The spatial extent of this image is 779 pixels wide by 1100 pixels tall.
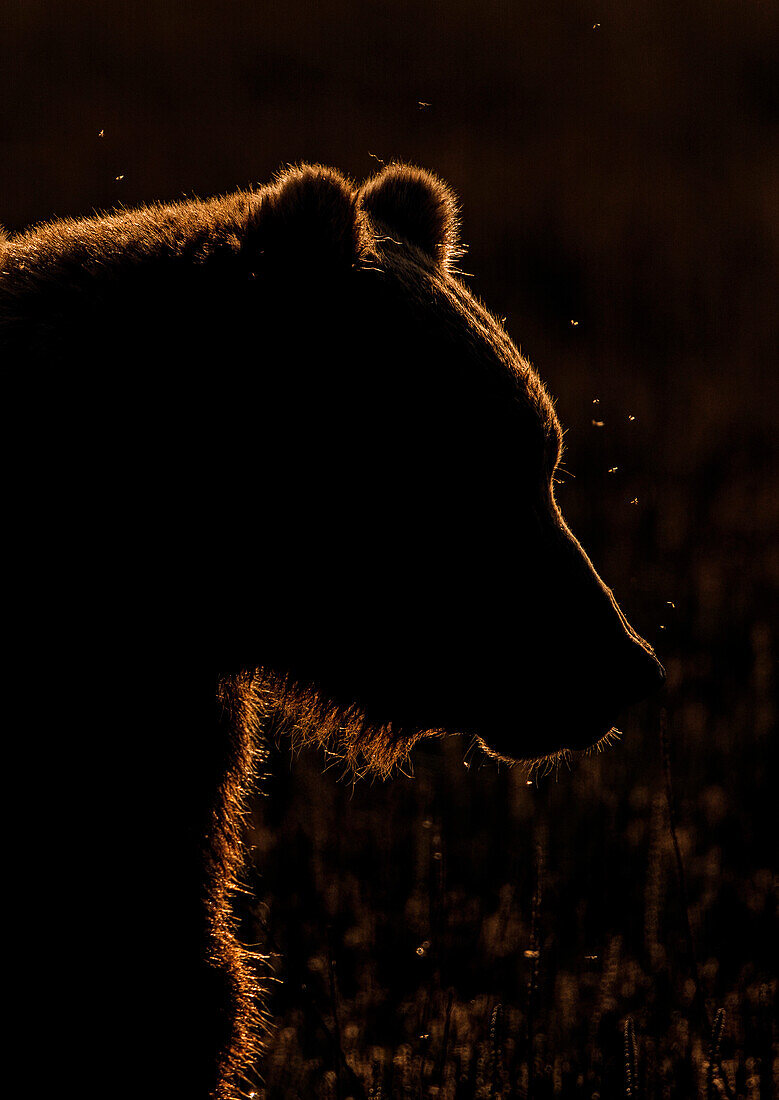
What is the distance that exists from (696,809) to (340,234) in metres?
3.26

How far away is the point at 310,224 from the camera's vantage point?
2375 millimetres

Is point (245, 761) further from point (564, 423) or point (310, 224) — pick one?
point (564, 423)

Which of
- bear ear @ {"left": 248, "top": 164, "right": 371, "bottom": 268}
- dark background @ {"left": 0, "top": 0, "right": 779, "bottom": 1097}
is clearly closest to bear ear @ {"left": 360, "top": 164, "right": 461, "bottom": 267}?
bear ear @ {"left": 248, "top": 164, "right": 371, "bottom": 268}

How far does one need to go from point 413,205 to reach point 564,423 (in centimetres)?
634

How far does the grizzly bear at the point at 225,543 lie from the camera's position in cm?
222

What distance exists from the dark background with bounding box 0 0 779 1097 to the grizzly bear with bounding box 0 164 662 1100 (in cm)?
71

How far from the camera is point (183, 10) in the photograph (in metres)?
15.6

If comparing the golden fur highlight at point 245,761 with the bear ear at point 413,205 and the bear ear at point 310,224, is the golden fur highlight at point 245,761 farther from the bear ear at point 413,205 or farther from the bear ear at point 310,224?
the bear ear at point 413,205

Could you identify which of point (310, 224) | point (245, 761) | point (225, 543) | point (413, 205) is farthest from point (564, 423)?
point (225, 543)

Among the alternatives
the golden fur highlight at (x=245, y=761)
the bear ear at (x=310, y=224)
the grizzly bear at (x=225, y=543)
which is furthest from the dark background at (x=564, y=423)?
the bear ear at (x=310, y=224)

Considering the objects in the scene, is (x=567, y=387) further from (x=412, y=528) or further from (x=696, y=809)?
(x=412, y=528)

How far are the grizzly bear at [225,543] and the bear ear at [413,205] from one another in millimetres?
279

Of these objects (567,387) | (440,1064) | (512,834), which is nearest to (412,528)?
(440,1064)

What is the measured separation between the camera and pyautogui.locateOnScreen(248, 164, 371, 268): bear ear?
7.77 feet
